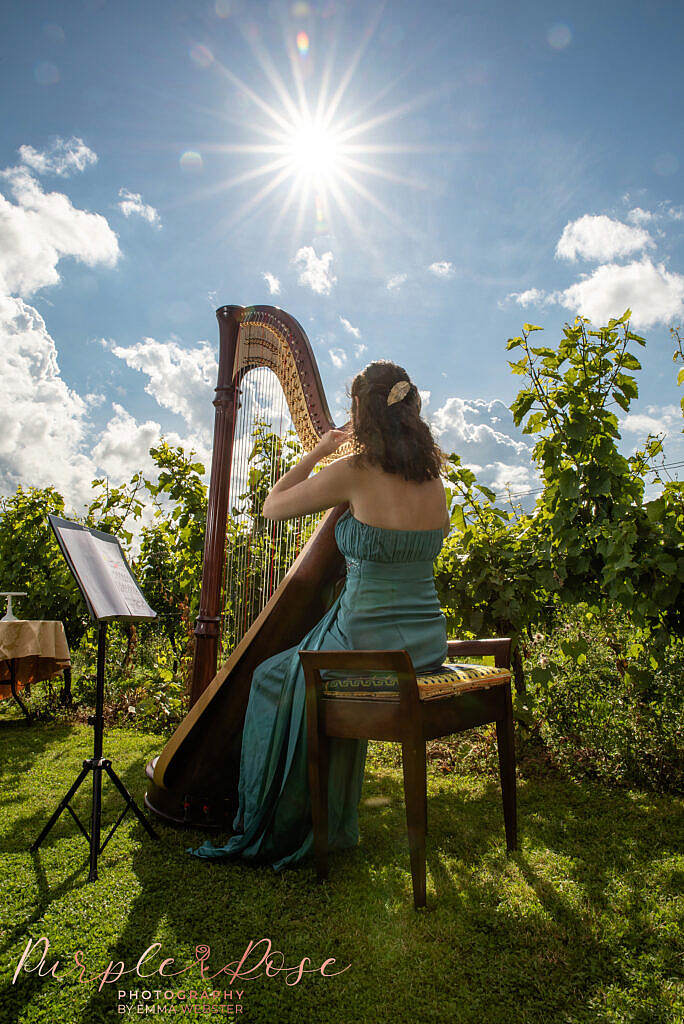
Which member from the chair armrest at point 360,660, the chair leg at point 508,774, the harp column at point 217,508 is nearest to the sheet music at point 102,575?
the harp column at point 217,508

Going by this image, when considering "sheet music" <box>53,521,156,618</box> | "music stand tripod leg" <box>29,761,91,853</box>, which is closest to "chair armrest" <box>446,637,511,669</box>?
"sheet music" <box>53,521,156,618</box>

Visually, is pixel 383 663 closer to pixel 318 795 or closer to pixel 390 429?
pixel 318 795

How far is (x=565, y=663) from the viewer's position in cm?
289

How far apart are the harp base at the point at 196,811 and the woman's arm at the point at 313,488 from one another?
970 millimetres

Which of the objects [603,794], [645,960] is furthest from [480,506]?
[645,960]

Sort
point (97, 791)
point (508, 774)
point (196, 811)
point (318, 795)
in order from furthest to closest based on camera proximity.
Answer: point (196, 811) < point (508, 774) < point (97, 791) < point (318, 795)

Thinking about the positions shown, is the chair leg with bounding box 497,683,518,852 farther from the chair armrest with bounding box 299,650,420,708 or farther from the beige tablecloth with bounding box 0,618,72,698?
the beige tablecloth with bounding box 0,618,72,698

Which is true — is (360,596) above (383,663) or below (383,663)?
above

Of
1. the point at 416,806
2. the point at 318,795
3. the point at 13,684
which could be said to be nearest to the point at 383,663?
the point at 416,806

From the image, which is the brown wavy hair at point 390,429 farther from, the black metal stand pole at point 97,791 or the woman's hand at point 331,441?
the black metal stand pole at point 97,791

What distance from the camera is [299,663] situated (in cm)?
189

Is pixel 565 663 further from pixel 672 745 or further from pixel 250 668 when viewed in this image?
pixel 250 668

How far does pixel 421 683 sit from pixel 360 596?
0.37 meters

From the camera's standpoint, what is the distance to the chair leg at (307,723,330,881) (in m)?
1.72
